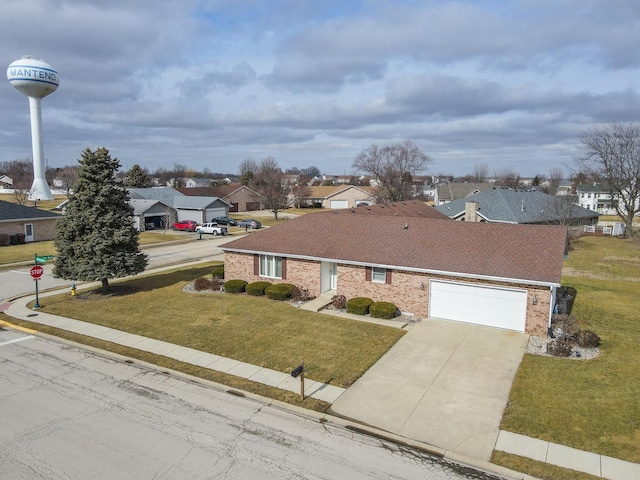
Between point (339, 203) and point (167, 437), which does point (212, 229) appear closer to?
point (167, 437)

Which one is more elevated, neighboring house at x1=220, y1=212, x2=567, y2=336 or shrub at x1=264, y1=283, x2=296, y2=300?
neighboring house at x1=220, y1=212, x2=567, y2=336

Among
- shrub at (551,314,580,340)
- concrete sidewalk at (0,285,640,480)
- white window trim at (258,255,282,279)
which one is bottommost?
concrete sidewalk at (0,285,640,480)

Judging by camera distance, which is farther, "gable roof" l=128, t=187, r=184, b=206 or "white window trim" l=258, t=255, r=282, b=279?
"gable roof" l=128, t=187, r=184, b=206

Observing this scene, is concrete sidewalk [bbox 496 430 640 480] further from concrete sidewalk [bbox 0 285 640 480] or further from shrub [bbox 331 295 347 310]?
shrub [bbox 331 295 347 310]

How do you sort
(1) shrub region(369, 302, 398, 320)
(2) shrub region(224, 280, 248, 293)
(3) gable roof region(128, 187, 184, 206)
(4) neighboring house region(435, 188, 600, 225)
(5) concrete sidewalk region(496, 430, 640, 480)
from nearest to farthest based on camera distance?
(5) concrete sidewalk region(496, 430, 640, 480)
(1) shrub region(369, 302, 398, 320)
(2) shrub region(224, 280, 248, 293)
(4) neighboring house region(435, 188, 600, 225)
(3) gable roof region(128, 187, 184, 206)

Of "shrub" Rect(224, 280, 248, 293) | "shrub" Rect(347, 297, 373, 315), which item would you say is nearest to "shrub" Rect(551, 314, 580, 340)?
"shrub" Rect(347, 297, 373, 315)

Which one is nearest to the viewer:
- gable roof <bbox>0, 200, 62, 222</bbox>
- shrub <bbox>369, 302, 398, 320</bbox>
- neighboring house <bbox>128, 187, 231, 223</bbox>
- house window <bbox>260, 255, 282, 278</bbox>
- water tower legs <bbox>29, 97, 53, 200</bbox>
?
shrub <bbox>369, 302, 398, 320</bbox>

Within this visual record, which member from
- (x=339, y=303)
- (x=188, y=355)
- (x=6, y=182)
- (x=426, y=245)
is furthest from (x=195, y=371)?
(x=6, y=182)
